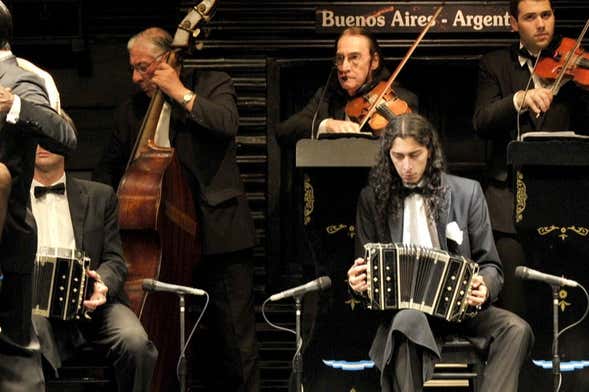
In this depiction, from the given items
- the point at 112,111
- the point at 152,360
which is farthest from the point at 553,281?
the point at 112,111

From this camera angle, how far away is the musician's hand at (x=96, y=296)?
235 inches

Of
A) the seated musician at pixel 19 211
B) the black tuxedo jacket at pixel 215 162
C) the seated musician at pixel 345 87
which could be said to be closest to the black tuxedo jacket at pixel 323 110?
the seated musician at pixel 345 87

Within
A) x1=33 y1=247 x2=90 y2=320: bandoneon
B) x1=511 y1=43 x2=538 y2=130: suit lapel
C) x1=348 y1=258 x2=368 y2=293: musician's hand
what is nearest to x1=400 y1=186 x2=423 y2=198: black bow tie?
x1=348 y1=258 x2=368 y2=293: musician's hand

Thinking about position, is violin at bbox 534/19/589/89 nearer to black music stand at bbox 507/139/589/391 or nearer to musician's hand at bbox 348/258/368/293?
black music stand at bbox 507/139/589/391

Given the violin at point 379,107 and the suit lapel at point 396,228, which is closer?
the suit lapel at point 396,228

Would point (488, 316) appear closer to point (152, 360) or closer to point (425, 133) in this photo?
point (425, 133)

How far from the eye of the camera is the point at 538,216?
614 centimetres

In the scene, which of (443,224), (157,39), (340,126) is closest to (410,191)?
(443,224)

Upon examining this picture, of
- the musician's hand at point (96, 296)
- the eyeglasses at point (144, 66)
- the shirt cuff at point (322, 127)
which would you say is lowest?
the musician's hand at point (96, 296)

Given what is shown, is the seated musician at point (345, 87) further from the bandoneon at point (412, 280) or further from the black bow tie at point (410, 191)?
the bandoneon at point (412, 280)

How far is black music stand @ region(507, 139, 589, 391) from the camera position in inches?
241

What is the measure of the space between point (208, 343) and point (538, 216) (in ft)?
6.64

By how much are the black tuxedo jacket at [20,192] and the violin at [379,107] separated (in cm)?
203

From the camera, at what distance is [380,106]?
255 inches
